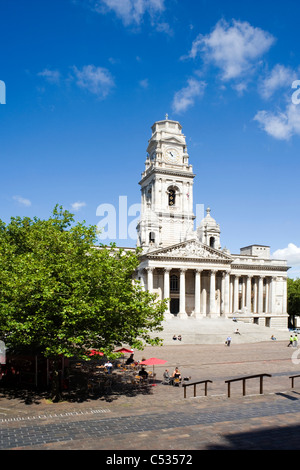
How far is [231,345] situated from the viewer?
44.7 metres

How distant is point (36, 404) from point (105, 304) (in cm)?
584

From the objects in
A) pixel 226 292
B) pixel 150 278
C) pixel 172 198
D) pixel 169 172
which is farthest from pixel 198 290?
pixel 169 172

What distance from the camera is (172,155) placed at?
69.7m

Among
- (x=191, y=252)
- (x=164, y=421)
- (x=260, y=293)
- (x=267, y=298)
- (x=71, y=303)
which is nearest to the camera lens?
(x=164, y=421)

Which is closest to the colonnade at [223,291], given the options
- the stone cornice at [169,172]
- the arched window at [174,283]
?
the arched window at [174,283]

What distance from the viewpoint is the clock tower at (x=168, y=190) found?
66688 mm

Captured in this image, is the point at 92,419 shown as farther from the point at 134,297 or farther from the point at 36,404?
the point at 134,297

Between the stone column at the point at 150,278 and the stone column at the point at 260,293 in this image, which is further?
the stone column at the point at 260,293

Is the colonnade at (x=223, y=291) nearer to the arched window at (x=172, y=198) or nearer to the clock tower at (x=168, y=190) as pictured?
the clock tower at (x=168, y=190)

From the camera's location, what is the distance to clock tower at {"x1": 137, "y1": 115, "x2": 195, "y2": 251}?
6669 cm

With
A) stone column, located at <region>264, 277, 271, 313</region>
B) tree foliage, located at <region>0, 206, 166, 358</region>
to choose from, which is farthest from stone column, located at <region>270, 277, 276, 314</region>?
tree foliage, located at <region>0, 206, 166, 358</region>

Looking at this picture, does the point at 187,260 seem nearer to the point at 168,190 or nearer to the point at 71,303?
the point at 168,190

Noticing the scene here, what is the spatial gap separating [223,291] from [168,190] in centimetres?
2084

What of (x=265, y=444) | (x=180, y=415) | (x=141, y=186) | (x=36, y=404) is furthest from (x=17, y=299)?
(x=141, y=186)
